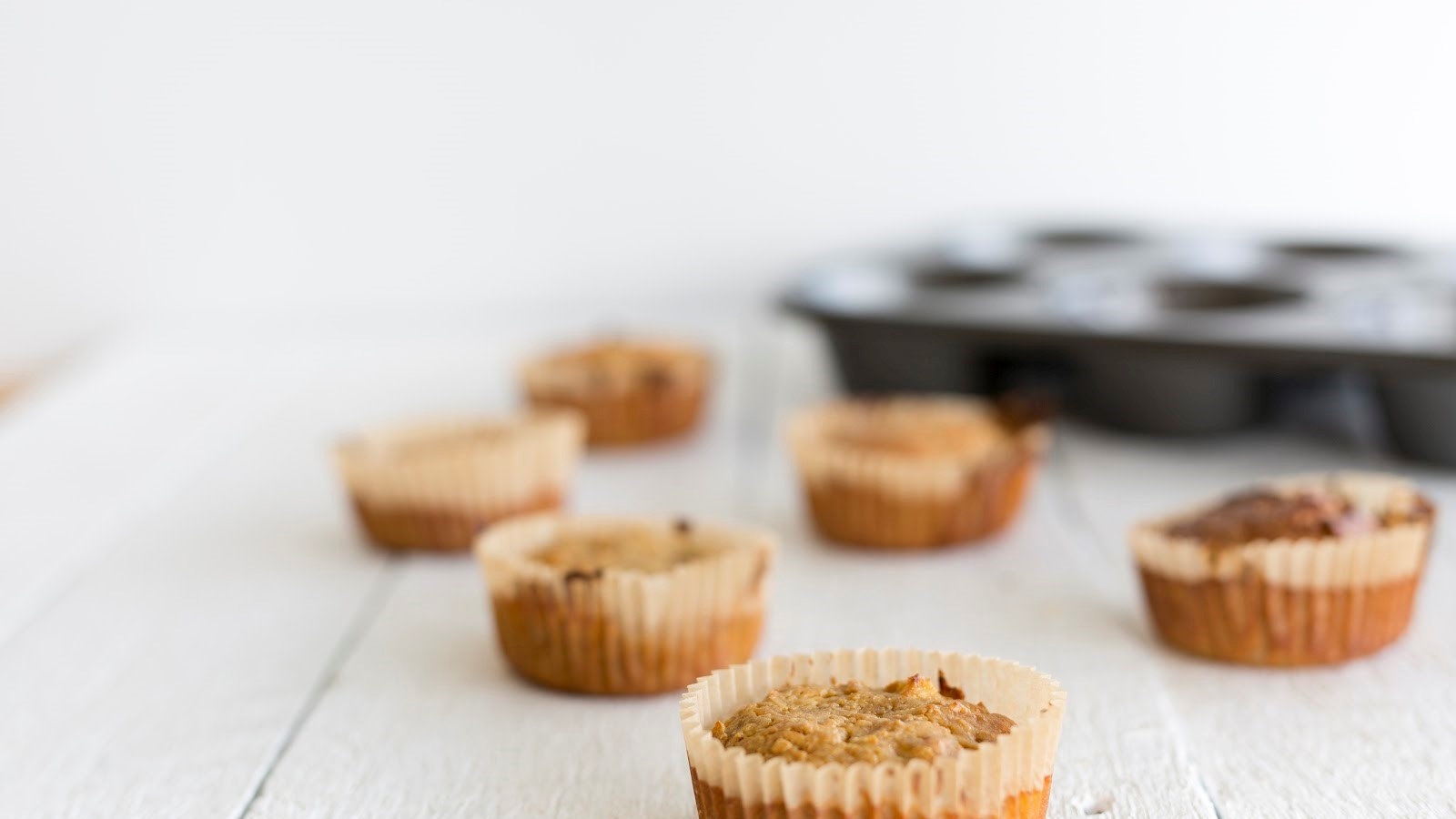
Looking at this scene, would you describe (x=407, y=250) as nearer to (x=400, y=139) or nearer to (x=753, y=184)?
(x=400, y=139)

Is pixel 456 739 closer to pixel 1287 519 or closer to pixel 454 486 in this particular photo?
pixel 454 486

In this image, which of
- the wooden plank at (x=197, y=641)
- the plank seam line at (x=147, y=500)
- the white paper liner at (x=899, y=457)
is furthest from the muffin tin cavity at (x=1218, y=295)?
the plank seam line at (x=147, y=500)

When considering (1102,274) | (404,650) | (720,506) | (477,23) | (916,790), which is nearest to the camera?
(916,790)

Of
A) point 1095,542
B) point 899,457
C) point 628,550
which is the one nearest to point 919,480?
point 899,457

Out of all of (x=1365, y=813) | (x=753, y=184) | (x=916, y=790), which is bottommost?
(x=1365, y=813)

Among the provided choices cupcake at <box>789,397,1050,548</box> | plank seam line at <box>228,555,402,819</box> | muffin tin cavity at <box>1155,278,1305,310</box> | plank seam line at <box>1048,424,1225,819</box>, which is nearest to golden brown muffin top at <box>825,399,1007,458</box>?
cupcake at <box>789,397,1050,548</box>

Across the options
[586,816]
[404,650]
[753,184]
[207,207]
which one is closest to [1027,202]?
[753,184]

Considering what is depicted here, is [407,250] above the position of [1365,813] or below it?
above
